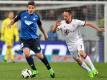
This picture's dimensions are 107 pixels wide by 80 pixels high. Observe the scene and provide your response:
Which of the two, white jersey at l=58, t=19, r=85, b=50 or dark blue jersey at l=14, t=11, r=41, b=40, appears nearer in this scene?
dark blue jersey at l=14, t=11, r=41, b=40

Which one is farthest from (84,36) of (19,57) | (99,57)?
(19,57)

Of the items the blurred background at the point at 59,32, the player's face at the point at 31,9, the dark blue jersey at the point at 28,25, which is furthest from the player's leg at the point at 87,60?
the blurred background at the point at 59,32

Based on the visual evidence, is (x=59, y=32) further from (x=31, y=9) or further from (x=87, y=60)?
(x=31, y=9)

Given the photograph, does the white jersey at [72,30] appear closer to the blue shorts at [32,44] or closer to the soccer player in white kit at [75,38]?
the soccer player in white kit at [75,38]

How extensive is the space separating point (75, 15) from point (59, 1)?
1082mm

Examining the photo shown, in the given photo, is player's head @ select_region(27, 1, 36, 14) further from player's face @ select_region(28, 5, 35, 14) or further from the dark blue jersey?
the dark blue jersey

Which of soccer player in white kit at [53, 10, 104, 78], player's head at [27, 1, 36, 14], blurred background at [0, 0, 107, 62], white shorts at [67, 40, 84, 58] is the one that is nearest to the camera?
player's head at [27, 1, 36, 14]

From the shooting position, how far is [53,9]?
28297mm

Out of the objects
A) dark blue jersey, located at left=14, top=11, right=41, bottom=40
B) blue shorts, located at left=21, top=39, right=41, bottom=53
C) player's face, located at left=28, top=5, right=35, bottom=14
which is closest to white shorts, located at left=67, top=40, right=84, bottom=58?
blue shorts, located at left=21, top=39, right=41, bottom=53

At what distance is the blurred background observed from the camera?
26469 mm

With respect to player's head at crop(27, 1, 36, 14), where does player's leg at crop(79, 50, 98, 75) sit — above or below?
below

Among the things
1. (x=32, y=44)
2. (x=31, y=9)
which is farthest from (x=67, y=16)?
(x=32, y=44)

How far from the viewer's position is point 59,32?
27062mm

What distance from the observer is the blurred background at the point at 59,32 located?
86.8ft
